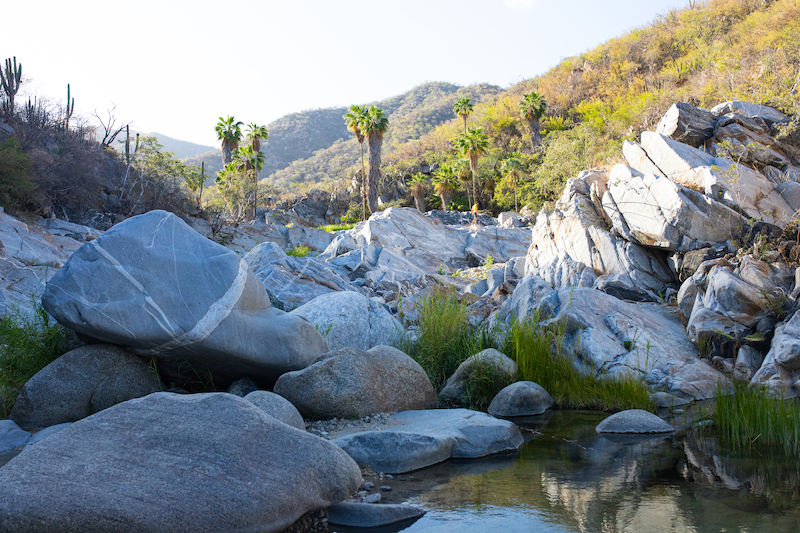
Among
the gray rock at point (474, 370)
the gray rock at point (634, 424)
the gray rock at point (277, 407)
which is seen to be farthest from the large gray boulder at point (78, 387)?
the gray rock at point (634, 424)

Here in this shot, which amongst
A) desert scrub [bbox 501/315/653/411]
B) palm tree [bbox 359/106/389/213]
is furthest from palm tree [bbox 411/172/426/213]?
desert scrub [bbox 501/315/653/411]

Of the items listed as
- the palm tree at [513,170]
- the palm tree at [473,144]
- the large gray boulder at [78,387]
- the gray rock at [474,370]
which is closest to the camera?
the large gray boulder at [78,387]

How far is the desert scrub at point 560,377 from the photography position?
742 centimetres

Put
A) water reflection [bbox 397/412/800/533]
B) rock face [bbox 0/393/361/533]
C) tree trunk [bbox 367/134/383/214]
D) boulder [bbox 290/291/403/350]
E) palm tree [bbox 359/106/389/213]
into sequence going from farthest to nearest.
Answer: tree trunk [bbox 367/134/383/214], palm tree [bbox 359/106/389/213], boulder [bbox 290/291/403/350], water reflection [bbox 397/412/800/533], rock face [bbox 0/393/361/533]

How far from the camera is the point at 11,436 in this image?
5570mm

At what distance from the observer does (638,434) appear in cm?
612

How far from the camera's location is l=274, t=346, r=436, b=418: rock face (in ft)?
20.4

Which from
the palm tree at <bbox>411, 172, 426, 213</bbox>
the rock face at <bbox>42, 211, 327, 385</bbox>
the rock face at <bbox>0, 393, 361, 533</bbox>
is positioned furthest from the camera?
the palm tree at <bbox>411, 172, 426, 213</bbox>

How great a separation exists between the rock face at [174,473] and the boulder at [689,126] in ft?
49.8

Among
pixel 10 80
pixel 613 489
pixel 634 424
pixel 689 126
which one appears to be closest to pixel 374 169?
pixel 10 80

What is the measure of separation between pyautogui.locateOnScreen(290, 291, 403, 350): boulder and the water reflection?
3468mm

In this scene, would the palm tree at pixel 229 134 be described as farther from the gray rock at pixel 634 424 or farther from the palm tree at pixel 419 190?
the gray rock at pixel 634 424

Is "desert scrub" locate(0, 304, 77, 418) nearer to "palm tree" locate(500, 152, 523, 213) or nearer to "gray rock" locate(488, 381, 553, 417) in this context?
"gray rock" locate(488, 381, 553, 417)

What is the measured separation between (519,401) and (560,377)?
3.62 ft
